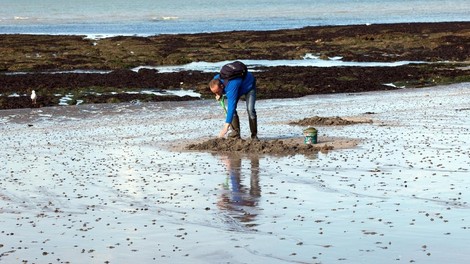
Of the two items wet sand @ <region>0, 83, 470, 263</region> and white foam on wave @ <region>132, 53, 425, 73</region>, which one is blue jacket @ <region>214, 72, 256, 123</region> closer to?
wet sand @ <region>0, 83, 470, 263</region>

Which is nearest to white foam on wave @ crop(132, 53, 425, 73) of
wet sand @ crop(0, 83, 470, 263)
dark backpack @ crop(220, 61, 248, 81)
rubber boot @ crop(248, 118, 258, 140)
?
wet sand @ crop(0, 83, 470, 263)

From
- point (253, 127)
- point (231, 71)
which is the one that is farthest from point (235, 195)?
point (253, 127)

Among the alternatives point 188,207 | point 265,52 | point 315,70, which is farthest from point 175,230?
point 265,52

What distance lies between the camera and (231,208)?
12641 millimetres

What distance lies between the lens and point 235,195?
44.6ft

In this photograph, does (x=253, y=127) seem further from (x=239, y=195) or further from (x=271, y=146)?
(x=239, y=195)

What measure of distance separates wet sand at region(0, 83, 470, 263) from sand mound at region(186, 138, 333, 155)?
34 centimetres

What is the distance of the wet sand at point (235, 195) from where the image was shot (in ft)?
33.8

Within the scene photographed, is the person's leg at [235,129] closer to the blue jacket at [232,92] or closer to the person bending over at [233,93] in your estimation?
the person bending over at [233,93]

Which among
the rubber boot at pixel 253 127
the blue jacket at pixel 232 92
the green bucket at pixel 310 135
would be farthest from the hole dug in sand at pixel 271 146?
the rubber boot at pixel 253 127

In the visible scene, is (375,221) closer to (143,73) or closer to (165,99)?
(165,99)

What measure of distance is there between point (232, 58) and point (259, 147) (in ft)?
93.7

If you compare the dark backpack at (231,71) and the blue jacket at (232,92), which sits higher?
the dark backpack at (231,71)

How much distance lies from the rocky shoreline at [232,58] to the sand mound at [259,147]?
1196 cm
